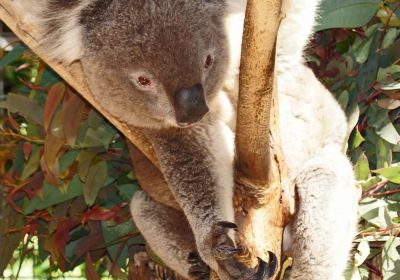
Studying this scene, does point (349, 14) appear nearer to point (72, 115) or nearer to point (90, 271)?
point (72, 115)

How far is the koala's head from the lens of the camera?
2.80m

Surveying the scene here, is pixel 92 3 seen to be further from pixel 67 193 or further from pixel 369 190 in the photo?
pixel 369 190

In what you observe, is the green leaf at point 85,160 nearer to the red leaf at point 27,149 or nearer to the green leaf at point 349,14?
the red leaf at point 27,149

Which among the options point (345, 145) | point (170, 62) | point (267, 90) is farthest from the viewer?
point (345, 145)

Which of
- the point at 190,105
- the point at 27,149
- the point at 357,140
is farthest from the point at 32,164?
the point at 357,140

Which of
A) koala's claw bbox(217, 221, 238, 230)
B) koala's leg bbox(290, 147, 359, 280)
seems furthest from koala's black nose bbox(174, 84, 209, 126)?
koala's leg bbox(290, 147, 359, 280)

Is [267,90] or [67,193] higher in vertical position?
[267,90]

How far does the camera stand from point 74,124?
138 inches

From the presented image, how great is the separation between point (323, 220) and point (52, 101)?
4.25 feet

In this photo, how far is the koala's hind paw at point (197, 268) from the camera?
3.06 meters

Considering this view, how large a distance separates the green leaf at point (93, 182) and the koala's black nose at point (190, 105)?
0.80 metres

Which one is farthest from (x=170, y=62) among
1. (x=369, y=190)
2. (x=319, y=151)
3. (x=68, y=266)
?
(x=68, y=266)

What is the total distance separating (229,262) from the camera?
264 cm

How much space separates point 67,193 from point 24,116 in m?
0.40
